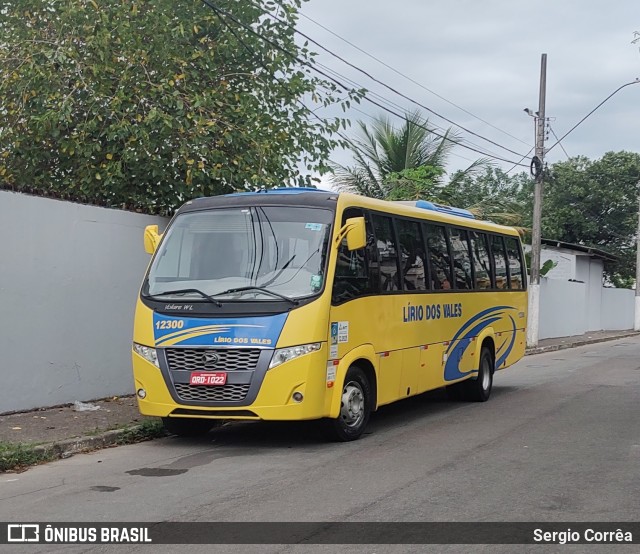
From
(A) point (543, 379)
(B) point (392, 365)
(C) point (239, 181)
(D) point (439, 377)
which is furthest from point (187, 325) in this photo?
(A) point (543, 379)

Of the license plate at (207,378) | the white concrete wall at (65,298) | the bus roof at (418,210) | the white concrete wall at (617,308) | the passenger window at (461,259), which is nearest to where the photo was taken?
the license plate at (207,378)

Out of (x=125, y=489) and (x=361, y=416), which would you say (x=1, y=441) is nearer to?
(x=125, y=489)

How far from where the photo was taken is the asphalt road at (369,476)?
6512mm

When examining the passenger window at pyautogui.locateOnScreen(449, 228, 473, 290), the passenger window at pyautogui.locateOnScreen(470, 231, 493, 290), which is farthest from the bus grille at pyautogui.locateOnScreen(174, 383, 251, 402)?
the passenger window at pyautogui.locateOnScreen(470, 231, 493, 290)

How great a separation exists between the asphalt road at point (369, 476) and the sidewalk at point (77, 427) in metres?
0.24

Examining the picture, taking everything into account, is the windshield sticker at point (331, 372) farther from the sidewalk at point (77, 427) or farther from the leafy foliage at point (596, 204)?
the leafy foliage at point (596, 204)

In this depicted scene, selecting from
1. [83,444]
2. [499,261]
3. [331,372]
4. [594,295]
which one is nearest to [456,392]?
[499,261]

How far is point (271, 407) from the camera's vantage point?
888 cm

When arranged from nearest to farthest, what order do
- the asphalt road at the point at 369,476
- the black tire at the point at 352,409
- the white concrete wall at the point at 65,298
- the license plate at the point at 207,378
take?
the asphalt road at the point at 369,476
the license plate at the point at 207,378
the black tire at the point at 352,409
the white concrete wall at the point at 65,298

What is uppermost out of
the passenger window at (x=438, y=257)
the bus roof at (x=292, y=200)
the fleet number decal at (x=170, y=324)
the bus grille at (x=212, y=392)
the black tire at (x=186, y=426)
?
the bus roof at (x=292, y=200)

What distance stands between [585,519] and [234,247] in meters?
4.79

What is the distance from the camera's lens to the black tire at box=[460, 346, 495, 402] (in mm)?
13594

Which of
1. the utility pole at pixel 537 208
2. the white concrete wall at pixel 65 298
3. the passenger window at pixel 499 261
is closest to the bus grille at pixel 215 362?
the white concrete wall at pixel 65 298

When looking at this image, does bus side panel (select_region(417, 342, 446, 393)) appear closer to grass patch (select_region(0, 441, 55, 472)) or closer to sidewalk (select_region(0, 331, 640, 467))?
sidewalk (select_region(0, 331, 640, 467))
